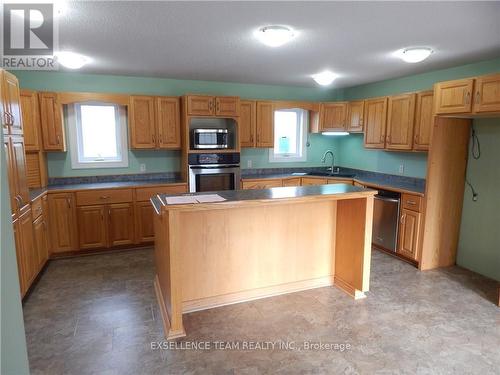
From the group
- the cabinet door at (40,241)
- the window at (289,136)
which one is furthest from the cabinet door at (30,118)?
the window at (289,136)

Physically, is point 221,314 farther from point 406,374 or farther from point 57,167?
point 57,167

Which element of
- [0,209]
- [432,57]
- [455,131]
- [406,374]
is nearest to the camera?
[0,209]

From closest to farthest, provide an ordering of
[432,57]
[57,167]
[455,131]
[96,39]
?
[96,39]
[432,57]
[455,131]
[57,167]

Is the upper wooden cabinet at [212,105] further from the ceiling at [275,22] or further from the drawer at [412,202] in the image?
the drawer at [412,202]

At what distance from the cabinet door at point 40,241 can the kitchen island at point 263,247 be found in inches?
54.7

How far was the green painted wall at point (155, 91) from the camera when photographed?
436 cm

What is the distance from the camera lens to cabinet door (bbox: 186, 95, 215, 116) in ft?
15.0

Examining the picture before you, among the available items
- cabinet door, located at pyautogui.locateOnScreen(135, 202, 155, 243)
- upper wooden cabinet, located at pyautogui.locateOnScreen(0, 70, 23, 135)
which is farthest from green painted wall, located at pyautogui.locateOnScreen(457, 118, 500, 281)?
upper wooden cabinet, located at pyautogui.locateOnScreen(0, 70, 23, 135)

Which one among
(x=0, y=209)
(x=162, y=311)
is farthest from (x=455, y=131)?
(x=0, y=209)

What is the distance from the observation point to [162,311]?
2.91 metres

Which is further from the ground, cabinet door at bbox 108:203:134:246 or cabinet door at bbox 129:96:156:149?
cabinet door at bbox 129:96:156:149

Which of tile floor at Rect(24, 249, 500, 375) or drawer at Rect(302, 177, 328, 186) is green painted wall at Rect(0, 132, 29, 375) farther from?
drawer at Rect(302, 177, 328, 186)

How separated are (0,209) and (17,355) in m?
0.43

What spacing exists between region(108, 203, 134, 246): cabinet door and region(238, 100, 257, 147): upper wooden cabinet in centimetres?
198
